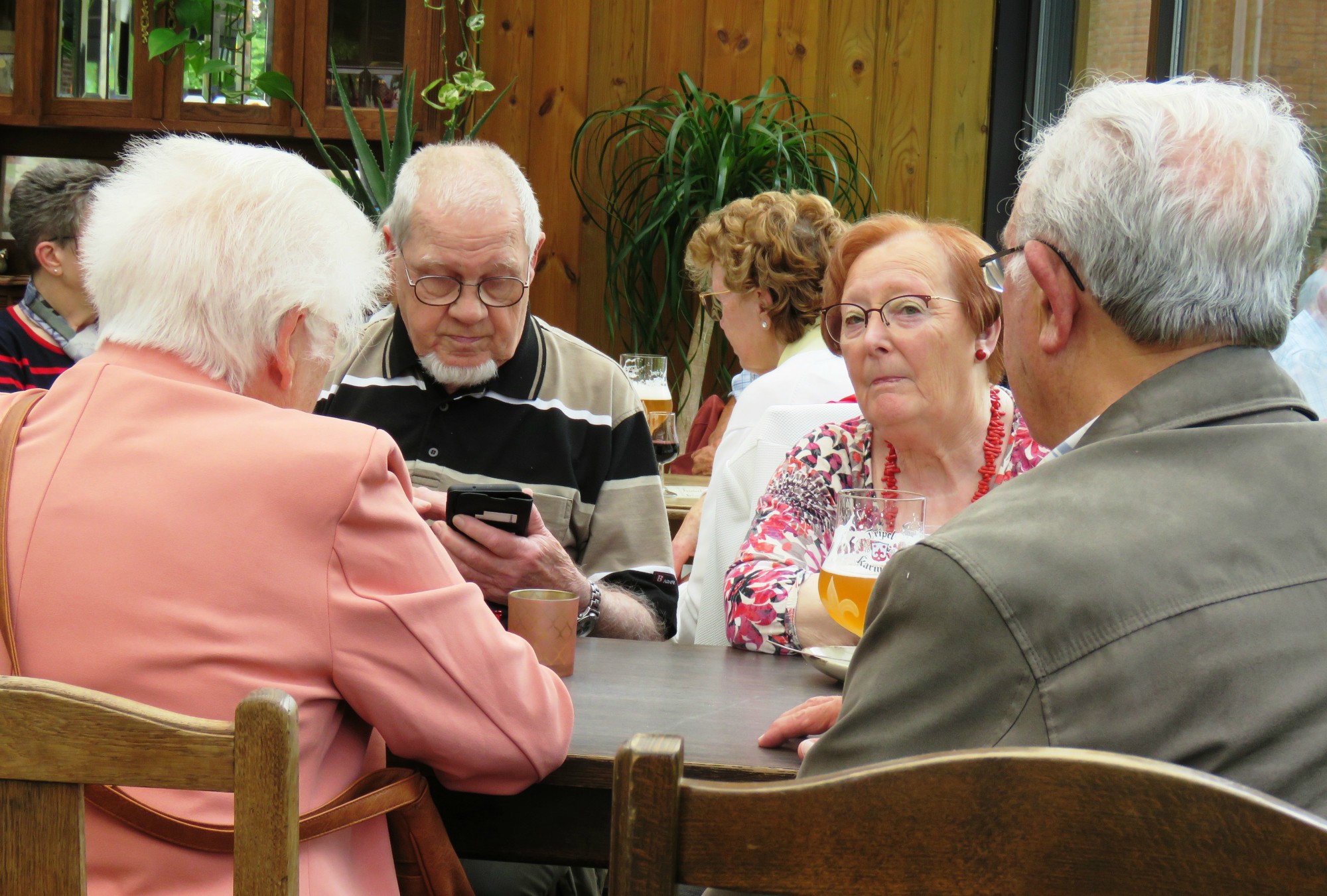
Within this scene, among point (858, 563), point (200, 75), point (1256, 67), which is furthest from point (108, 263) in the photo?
point (200, 75)

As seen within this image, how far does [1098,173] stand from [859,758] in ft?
1.74

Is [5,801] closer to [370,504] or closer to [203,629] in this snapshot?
[203,629]

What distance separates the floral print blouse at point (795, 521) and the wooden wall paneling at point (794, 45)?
291cm

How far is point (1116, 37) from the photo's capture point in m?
3.17

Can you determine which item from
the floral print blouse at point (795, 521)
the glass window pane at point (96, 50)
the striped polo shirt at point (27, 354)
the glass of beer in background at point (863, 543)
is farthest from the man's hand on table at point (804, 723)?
the glass window pane at point (96, 50)

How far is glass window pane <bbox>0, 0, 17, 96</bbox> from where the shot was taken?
14.1 feet

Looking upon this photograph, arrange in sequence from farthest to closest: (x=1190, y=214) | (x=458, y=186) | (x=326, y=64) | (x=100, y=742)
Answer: (x=326, y=64) < (x=458, y=186) < (x=1190, y=214) < (x=100, y=742)

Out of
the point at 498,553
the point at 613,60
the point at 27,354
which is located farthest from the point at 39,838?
the point at 613,60

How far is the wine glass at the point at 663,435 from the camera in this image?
2516 mm

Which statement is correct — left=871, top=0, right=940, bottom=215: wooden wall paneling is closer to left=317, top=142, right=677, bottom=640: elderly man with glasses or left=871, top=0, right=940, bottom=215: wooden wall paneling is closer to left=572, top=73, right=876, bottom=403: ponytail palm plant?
left=572, top=73, right=876, bottom=403: ponytail palm plant

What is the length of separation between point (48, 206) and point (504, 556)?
7.88 feet

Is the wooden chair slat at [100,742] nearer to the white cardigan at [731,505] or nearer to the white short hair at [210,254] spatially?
the white short hair at [210,254]

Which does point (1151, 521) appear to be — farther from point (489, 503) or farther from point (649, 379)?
point (649, 379)

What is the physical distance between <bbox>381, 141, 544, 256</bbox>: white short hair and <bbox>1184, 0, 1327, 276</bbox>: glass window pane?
1216 millimetres
